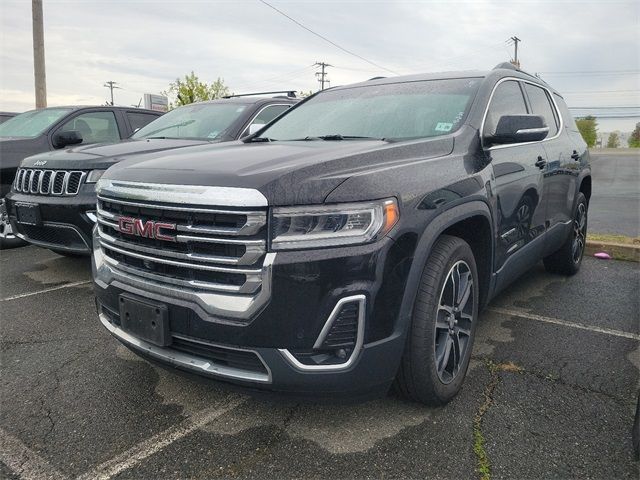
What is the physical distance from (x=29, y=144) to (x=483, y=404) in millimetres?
5826

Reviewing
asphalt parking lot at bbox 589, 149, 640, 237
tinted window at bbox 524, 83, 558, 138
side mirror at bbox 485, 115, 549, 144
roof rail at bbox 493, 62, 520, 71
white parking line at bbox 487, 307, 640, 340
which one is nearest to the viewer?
side mirror at bbox 485, 115, 549, 144

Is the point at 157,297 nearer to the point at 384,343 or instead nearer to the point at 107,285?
the point at 107,285

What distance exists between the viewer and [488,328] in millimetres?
3729

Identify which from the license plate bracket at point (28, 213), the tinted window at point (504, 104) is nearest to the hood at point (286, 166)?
the tinted window at point (504, 104)

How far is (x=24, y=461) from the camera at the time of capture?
2191 millimetres

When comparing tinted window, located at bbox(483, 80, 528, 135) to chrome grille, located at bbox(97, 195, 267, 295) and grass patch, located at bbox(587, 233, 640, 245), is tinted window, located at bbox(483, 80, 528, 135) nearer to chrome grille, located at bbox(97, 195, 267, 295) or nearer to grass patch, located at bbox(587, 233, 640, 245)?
chrome grille, located at bbox(97, 195, 267, 295)

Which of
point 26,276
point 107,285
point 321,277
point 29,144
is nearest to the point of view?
point 321,277

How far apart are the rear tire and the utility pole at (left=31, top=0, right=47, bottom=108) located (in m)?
13.9

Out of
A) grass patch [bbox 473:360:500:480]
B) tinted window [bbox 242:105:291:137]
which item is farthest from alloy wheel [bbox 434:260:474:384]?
tinted window [bbox 242:105:291:137]

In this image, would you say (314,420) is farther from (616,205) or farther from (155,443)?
(616,205)

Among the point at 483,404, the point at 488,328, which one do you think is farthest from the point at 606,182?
the point at 483,404

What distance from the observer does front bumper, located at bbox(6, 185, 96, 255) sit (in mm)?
4332

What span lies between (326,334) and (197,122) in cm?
446

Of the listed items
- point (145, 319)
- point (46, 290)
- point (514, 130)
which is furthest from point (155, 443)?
point (46, 290)
